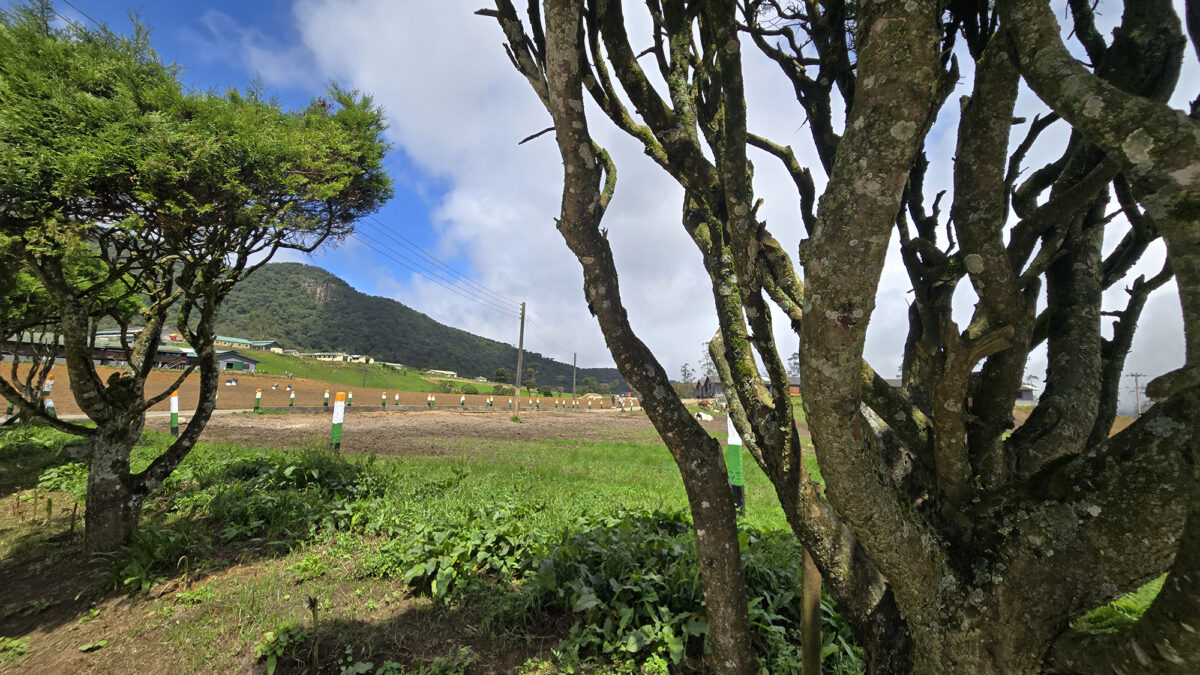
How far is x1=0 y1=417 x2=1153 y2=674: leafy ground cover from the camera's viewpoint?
3.29 meters

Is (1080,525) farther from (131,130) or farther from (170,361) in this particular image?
(170,361)

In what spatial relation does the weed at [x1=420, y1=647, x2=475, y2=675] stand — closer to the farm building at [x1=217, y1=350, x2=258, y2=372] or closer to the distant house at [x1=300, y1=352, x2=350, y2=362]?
the farm building at [x1=217, y1=350, x2=258, y2=372]

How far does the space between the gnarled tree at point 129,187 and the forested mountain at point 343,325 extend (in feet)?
274

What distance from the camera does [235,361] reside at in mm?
57906

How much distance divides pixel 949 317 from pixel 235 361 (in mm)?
71623

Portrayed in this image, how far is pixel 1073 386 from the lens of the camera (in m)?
2.20

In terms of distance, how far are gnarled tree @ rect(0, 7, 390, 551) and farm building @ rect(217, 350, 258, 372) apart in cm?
5953

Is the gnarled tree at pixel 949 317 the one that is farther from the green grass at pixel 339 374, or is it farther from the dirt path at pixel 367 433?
the green grass at pixel 339 374

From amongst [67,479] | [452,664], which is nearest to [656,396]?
[452,664]

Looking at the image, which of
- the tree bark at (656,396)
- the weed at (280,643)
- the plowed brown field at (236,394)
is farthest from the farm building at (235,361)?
the tree bark at (656,396)

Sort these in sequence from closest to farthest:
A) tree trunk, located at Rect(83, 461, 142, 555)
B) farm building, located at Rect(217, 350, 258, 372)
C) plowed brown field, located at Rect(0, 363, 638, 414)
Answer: tree trunk, located at Rect(83, 461, 142, 555), plowed brown field, located at Rect(0, 363, 638, 414), farm building, located at Rect(217, 350, 258, 372)

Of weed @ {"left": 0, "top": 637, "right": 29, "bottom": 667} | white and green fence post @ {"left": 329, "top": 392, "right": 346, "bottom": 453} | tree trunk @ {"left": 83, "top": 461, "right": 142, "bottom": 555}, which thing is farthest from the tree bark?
white and green fence post @ {"left": 329, "top": 392, "right": 346, "bottom": 453}

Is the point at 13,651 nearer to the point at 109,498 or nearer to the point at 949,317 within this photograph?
the point at 109,498

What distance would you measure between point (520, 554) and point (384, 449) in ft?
29.6
